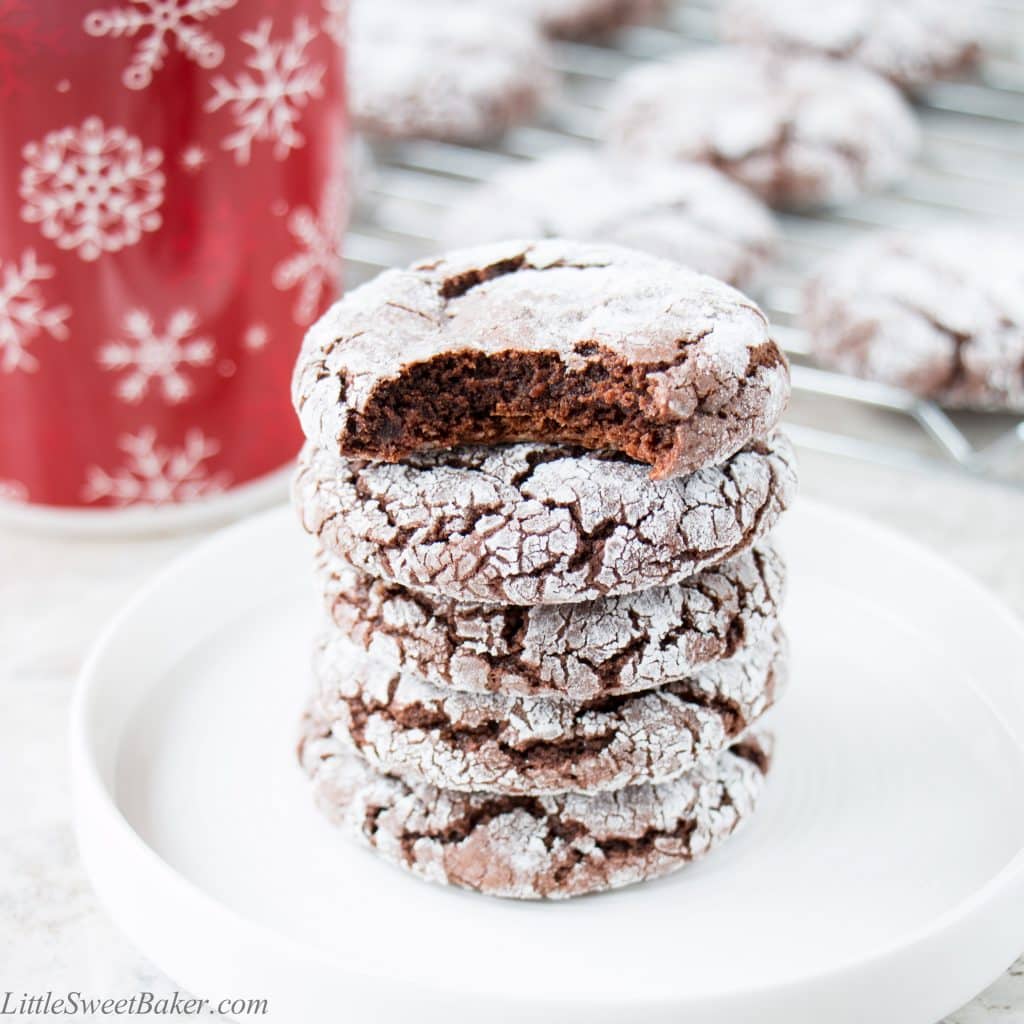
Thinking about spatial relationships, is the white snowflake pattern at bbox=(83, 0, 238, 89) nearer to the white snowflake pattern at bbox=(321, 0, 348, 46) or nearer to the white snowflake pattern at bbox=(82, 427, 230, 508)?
the white snowflake pattern at bbox=(321, 0, 348, 46)

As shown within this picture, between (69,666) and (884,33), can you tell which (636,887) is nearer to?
(69,666)

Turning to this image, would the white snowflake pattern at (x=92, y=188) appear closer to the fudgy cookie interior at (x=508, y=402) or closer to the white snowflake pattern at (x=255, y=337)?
the white snowflake pattern at (x=255, y=337)

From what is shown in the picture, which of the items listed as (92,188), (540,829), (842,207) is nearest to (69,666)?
(92,188)

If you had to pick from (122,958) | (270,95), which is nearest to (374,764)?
(122,958)

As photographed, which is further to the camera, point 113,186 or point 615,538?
point 113,186

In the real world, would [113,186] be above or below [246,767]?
above

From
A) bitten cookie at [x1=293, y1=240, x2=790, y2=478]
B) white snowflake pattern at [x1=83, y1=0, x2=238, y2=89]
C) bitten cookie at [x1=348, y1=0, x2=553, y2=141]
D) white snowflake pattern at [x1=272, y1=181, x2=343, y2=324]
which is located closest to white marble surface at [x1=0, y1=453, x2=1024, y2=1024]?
white snowflake pattern at [x1=272, y1=181, x2=343, y2=324]

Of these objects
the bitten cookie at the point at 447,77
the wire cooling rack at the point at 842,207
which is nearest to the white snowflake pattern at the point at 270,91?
the wire cooling rack at the point at 842,207

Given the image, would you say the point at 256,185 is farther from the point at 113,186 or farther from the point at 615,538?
the point at 615,538
